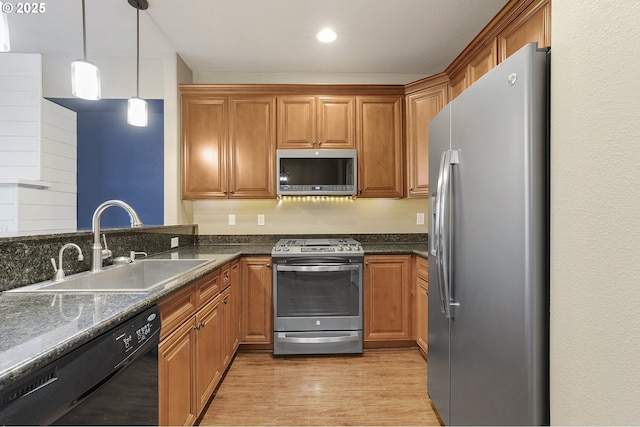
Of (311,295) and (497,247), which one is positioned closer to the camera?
(497,247)

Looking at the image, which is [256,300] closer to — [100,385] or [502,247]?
[100,385]

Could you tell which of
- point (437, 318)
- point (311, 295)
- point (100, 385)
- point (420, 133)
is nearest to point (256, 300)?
point (311, 295)

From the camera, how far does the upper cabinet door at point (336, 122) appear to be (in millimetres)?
2787

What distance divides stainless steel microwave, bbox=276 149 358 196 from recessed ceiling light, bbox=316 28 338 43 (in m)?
0.93

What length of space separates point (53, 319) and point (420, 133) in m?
2.71

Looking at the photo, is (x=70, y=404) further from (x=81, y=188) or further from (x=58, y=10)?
(x=81, y=188)

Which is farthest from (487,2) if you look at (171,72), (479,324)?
(171,72)

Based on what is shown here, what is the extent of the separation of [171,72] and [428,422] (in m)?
3.44

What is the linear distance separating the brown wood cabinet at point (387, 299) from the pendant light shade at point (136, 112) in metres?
2.01

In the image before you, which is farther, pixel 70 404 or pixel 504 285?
pixel 504 285

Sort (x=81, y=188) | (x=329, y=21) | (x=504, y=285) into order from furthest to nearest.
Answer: (x=81, y=188)
(x=329, y=21)
(x=504, y=285)

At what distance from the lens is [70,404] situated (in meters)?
0.74

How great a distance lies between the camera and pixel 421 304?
240 centimetres

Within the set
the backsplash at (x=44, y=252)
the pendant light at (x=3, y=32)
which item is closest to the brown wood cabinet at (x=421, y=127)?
the backsplash at (x=44, y=252)
